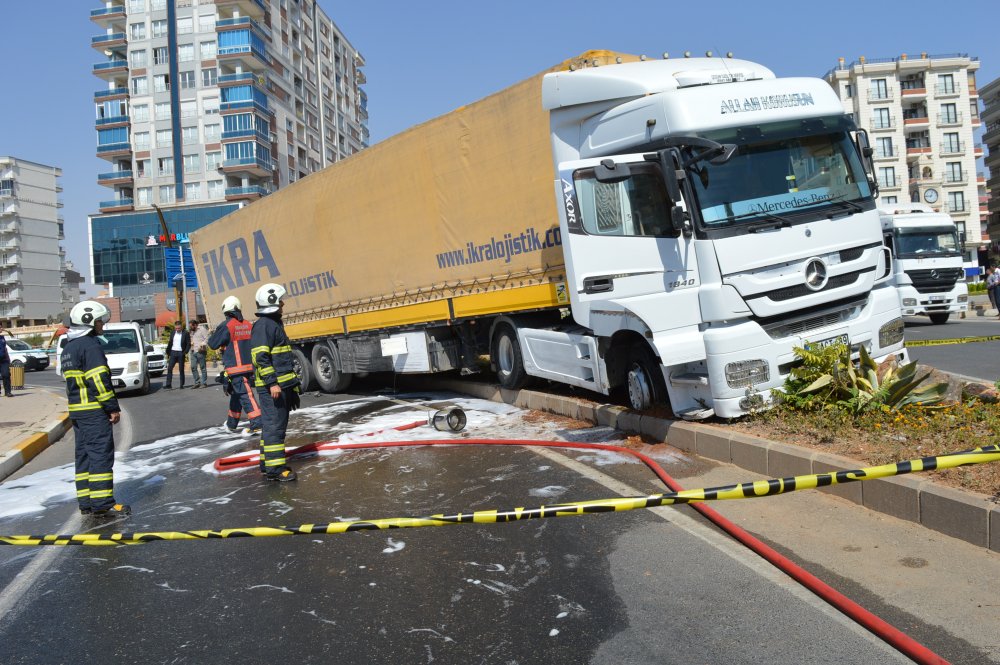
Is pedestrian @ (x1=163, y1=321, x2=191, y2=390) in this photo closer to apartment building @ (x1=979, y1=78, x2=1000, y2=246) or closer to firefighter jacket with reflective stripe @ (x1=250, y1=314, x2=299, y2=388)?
firefighter jacket with reflective stripe @ (x1=250, y1=314, x2=299, y2=388)

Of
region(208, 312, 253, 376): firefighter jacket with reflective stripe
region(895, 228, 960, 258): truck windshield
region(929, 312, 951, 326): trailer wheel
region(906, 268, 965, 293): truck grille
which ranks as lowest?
region(929, 312, 951, 326): trailer wheel

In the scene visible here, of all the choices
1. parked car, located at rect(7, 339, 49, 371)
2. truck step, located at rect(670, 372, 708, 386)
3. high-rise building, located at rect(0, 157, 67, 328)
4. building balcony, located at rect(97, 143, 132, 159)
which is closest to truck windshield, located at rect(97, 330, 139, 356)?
truck step, located at rect(670, 372, 708, 386)

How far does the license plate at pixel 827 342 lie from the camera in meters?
6.76

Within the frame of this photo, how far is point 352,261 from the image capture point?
42.7 ft

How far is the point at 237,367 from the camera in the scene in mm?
10438

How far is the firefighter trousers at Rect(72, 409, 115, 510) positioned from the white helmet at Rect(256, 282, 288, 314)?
1.68 meters

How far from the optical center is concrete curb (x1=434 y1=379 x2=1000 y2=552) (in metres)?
4.17

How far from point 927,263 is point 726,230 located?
17052 millimetres

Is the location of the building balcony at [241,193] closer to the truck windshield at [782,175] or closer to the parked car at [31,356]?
the parked car at [31,356]

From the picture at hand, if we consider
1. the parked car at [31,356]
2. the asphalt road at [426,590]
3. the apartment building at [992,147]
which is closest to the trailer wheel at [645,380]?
the asphalt road at [426,590]

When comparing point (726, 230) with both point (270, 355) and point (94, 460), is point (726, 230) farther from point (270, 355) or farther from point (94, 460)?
point (94, 460)

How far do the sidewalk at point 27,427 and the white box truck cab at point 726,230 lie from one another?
7.19 m

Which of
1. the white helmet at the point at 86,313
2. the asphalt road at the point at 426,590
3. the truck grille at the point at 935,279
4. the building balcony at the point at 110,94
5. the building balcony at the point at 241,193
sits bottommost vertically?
the asphalt road at the point at 426,590

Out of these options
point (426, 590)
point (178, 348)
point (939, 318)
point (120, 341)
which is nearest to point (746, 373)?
point (426, 590)
